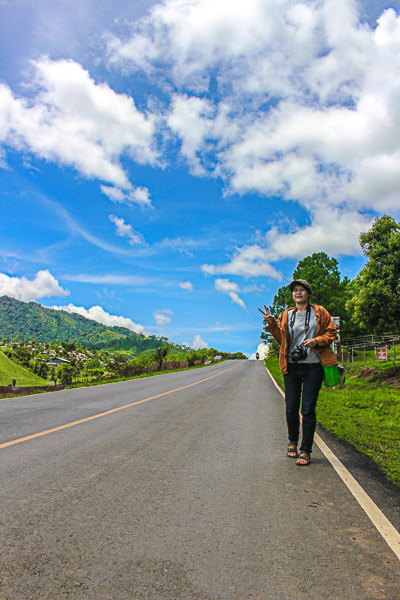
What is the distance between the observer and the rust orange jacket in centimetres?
471

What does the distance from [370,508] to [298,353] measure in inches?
74.4

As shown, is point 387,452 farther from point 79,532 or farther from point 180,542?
point 79,532

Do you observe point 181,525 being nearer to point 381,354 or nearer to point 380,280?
point 380,280

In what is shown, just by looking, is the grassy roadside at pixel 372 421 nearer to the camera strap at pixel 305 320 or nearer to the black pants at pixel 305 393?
the black pants at pixel 305 393

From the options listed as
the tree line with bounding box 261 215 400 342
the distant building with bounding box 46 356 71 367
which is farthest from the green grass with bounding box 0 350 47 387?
the tree line with bounding box 261 215 400 342

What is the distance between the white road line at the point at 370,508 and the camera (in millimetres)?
2746

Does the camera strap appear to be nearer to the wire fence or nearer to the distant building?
the wire fence

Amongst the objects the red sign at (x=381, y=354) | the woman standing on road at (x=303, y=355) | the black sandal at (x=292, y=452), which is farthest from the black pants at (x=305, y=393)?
the red sign at (x=381, y=354)

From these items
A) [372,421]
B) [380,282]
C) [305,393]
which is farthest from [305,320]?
[380,282]

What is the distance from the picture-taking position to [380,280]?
14586mm

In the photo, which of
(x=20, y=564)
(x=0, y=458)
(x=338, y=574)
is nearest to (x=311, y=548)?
(x=338, y=574)

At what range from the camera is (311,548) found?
2586mm

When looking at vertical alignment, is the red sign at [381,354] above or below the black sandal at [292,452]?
above

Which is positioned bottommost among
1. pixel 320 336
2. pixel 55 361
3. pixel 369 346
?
pixel 55 361
